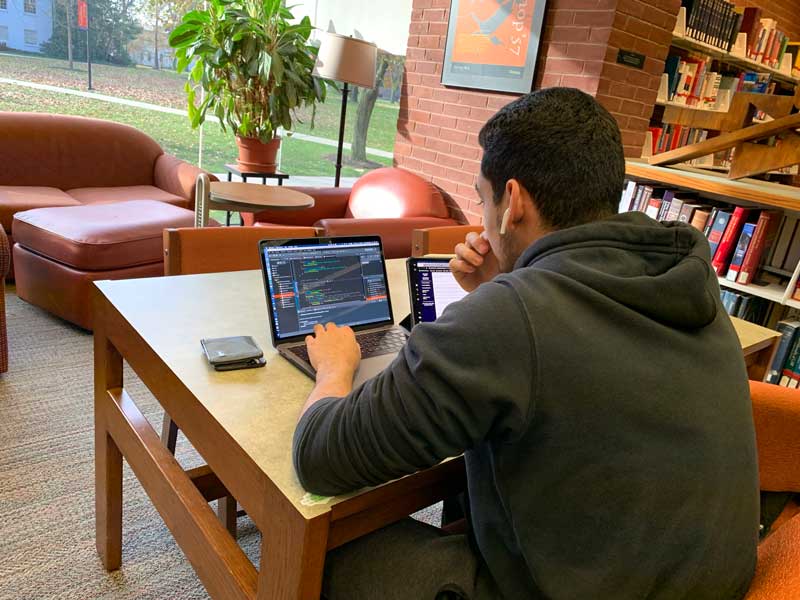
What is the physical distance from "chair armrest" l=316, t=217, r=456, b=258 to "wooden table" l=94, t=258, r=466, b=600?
1341 mm

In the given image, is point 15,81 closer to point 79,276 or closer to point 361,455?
point 79,276

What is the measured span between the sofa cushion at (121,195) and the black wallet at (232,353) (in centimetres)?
288

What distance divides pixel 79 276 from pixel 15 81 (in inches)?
99.7

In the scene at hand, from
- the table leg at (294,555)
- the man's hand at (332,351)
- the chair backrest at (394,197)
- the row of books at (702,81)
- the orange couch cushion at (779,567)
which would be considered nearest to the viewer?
the orange couch cushion at (779,567)

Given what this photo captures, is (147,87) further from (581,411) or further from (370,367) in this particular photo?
(581,411)

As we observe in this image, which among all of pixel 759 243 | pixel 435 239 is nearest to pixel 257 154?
pixel 435 239

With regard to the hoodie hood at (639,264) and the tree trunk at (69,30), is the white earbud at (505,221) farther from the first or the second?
the tree trunk at (69,30)

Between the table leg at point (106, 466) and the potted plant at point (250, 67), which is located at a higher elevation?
the potted plant at point (250, 67)

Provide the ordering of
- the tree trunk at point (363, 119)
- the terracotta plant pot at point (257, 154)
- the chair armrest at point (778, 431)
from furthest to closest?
the tree trunk at point (363, 119) → the terracotta plant pot at point (257, 154) → the chair armrest at point (778, 431)

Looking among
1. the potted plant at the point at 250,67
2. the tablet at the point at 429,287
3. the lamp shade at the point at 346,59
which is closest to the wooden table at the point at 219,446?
the tablet at the point at 429,287

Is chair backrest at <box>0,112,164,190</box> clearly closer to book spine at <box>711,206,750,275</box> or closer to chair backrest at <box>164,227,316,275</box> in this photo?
chair backrest at <box>164,227,316,275</box>

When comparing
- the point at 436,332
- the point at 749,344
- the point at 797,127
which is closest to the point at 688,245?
the point at 436,332

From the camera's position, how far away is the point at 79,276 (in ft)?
→ 9.12

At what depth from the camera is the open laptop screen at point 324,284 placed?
1.24 meters
